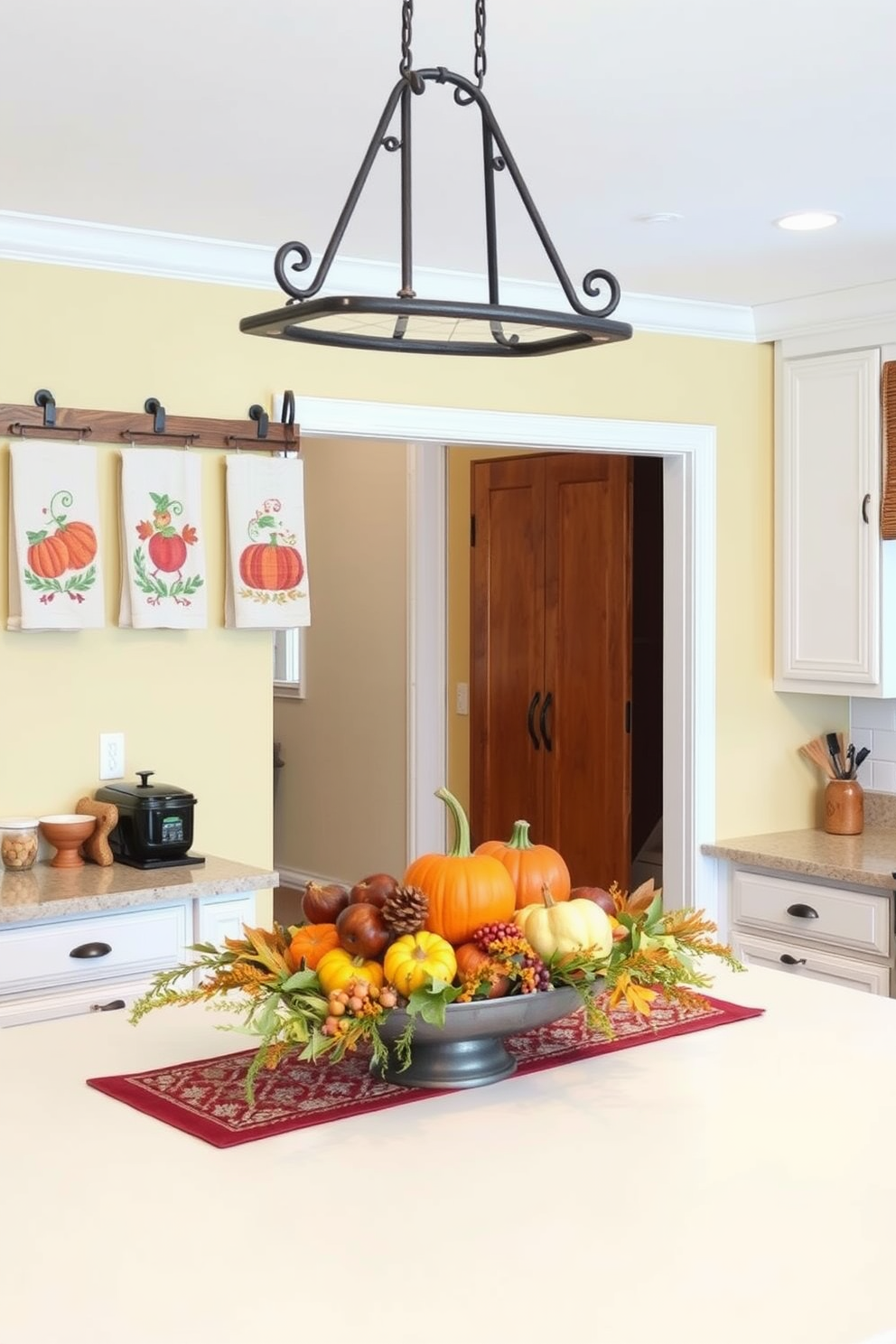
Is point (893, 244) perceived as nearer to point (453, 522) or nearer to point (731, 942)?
point (731, 942)

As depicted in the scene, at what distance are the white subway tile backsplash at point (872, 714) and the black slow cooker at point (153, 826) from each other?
2.30m

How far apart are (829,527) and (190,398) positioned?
201 cm

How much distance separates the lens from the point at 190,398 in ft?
12.3

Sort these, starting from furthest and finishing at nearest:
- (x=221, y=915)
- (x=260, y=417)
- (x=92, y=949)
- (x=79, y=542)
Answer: (x=260, y=417)
(x=79, y=542)
(x=221, y=915)
(x=92, y=949)

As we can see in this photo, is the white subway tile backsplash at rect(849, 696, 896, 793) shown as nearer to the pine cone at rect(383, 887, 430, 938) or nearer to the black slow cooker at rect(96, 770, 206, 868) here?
the black slow cooker at rect(96, 770, 206, 868)

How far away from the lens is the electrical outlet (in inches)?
144

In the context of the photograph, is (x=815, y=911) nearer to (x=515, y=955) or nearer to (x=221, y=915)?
(x=221, y=915)

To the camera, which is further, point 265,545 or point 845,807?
point 845,807

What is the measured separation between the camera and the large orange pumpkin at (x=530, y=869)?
1917 mm

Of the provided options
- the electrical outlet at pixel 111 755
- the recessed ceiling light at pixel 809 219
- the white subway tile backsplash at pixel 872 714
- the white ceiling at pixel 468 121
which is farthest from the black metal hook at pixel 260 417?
the white subway tile backsplash at pixel 872 714

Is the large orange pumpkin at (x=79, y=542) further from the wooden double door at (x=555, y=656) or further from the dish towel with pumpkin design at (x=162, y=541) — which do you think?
the wooden double door at (x=555, y=656)

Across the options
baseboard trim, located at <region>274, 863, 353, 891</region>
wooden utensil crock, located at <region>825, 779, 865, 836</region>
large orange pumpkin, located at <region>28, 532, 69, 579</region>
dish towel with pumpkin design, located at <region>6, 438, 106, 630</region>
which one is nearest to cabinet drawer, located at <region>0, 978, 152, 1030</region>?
dish towel with pumpkin design, located at <region>6, 438, 106, 630</region>

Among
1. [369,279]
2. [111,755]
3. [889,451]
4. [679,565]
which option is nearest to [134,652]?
[111,755]

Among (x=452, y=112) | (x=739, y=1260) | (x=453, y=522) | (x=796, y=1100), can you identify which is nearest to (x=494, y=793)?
(x=453, y=522)
